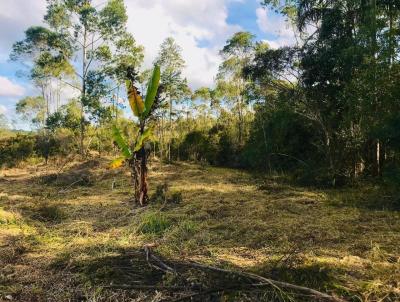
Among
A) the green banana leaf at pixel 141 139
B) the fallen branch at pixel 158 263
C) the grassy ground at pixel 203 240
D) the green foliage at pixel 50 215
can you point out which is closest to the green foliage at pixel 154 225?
the grassy ground at pixel 203 240

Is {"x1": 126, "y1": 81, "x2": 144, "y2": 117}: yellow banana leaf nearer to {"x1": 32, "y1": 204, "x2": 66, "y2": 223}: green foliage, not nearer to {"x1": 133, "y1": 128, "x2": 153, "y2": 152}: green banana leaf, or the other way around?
{"x1": 133, "y1": 128, "x2": 153, "y2": 152}: green banana leaf

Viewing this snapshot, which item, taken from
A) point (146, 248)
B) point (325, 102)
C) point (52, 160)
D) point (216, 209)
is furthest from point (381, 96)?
point (52, 160)

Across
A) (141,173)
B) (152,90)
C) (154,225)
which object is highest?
(152,90)

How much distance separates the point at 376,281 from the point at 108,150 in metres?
17.4

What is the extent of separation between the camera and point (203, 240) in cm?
486

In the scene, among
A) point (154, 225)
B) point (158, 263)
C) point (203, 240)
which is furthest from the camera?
point (154, 225)

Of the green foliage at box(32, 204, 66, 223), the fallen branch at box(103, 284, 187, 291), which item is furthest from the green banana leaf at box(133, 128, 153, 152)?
the fallen branch at box(103, 284, 187, 291)

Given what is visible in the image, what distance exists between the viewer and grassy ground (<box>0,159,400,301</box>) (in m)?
3.32

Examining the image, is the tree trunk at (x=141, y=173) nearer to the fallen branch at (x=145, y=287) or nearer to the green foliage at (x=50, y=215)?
the green foliage at (x=50, y=215)

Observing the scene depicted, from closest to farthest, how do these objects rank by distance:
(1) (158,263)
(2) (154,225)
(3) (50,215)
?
(1) (158,263)
(2) (154,225)
(3) (50,215)

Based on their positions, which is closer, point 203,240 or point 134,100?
point 203,240

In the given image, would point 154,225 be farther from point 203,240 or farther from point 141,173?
point 141,173

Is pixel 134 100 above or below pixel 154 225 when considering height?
above

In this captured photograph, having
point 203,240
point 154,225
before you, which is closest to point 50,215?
point 154,225
